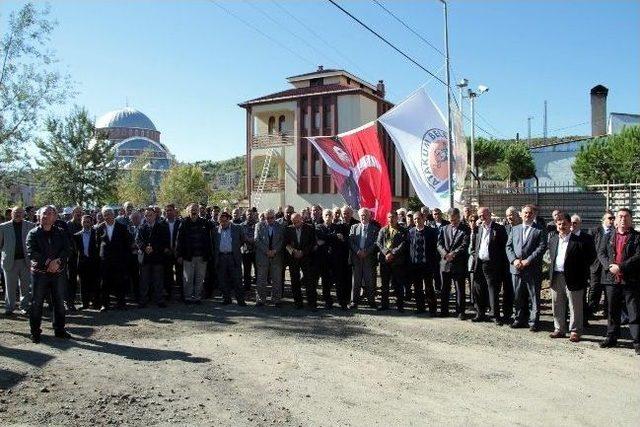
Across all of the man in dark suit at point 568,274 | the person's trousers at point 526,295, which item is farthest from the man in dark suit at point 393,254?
the man in dark suit at point 568,274

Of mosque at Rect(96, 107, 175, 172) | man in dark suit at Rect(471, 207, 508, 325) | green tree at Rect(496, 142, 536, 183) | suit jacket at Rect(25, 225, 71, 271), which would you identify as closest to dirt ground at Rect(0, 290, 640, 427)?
man in dark suit at Rect(471, 207, 508, 325)

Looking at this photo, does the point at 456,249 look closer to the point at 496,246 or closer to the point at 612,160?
the point at 496,246

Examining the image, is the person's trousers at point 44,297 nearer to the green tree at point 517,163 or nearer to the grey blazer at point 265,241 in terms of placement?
the grey blazer at point 265,241

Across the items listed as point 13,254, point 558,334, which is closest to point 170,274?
point 13,254

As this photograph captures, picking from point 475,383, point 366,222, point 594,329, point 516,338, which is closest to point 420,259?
point 366,222

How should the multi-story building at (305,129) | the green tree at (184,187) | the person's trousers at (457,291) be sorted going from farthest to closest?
the green tree at (184,187) < the multi-story building at (305,129) < the person's trousers at (457,291)

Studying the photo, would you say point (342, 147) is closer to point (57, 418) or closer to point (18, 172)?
point (57, 418)

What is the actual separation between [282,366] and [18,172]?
55.5ft

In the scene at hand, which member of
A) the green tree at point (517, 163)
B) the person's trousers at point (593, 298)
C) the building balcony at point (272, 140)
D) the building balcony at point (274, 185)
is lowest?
the person's trousers at point (593, 298)

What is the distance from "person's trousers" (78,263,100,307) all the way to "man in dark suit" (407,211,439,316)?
20.6 ft

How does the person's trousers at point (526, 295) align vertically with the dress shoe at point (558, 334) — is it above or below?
above

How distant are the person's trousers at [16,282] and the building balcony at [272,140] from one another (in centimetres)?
3100

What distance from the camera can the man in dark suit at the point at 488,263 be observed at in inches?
366

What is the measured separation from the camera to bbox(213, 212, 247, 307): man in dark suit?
36.5 feet
